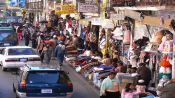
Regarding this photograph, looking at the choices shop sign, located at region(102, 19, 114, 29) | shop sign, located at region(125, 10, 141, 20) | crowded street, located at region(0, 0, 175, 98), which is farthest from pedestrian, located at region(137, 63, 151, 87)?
shop sign, located at region(102, 19, 114, 29)

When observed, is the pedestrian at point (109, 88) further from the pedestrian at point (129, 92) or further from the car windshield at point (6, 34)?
the car windshield at point (6, 34)

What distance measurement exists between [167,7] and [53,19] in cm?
3655

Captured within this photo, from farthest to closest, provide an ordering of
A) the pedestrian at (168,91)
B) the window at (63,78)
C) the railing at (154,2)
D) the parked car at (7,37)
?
the parked car at (7,37)
the railing at (154,2)
the window at (63,78)
the pedestrian at (168,91)

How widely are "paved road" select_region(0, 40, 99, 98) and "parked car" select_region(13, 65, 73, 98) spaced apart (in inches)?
124

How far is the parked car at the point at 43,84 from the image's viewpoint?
16.9 meters

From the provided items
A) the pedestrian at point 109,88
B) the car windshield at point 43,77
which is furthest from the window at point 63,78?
the pedestrian at point 109,88

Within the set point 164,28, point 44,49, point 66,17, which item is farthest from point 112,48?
point 66,17

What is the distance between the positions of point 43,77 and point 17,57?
404 inches

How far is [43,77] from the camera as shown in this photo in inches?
678

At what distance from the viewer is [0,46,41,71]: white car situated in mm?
27062

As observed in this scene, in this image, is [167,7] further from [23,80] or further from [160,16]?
[23,80]

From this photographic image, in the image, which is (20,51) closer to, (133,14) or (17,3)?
(133,14)

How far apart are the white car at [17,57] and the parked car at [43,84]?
9349 mm

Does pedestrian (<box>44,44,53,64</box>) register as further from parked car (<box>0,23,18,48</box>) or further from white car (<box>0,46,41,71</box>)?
parked car (<box>0,23,18,48</box>)
